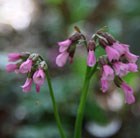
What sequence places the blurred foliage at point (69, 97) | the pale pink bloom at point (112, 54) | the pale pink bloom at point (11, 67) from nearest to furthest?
1. the pale pink bloom at point (112, 54)
2. the pale pink bloom at point (11, 67)
3. the blurred foliage at point (69, 97)

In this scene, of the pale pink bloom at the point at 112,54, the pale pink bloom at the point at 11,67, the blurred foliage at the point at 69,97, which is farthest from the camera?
the blurred foliage at the point at 69,97

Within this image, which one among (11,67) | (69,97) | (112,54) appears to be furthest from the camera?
(69,97)

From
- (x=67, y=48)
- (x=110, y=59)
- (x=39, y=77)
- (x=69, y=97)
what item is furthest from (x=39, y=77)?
(x=69, y=97)

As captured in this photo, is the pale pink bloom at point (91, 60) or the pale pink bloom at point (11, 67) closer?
the pale pink bloom at point (91, 60)

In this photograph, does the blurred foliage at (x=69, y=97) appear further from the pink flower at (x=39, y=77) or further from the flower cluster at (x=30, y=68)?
the pink flower at (x=39, y=77)

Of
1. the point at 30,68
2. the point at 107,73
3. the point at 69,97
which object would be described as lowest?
the point at 107,73

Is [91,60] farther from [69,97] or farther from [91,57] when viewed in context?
[69,97]

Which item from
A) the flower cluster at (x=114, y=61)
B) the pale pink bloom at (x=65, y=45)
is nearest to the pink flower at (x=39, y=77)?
the pale pink bloom at (x=65, y=45)
